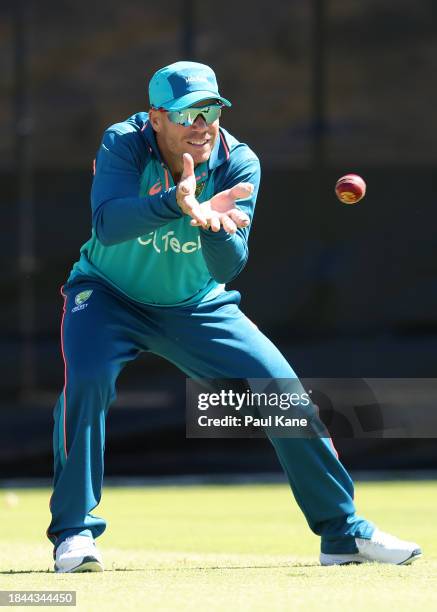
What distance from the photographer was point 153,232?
527cm

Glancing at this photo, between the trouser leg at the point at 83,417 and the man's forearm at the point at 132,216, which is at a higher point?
the man's forearm at the point at 132,216

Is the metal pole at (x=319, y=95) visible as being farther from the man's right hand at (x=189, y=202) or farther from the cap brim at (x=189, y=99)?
the man's right hand at (x=189, y=202)

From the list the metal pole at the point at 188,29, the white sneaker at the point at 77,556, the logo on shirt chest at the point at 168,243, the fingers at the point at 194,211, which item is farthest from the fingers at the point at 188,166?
the metal pole at the point at 188,29

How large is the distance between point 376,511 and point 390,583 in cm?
316

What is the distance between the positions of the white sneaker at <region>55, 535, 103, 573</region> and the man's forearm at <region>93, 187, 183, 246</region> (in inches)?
40.5

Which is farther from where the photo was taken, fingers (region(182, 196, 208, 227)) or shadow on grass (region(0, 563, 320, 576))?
shadow on grass (region(0, 563, 320, 576))

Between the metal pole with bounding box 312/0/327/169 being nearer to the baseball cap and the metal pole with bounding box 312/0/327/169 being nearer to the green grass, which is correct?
the green grass

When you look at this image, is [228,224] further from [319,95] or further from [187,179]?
[319,95]

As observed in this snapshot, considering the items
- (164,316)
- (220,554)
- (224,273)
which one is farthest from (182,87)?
(220,554)

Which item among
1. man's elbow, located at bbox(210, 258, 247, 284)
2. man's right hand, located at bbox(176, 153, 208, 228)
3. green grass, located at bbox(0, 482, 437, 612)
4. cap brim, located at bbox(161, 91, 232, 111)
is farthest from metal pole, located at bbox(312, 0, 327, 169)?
man's right hand, located at bbox(176, 153, 208, 228)

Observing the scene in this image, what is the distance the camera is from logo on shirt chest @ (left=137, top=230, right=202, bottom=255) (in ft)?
17.3

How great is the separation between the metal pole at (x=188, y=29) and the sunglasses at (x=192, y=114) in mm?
4519

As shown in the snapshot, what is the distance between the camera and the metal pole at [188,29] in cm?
963

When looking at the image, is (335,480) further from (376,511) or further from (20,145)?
(20,145)
